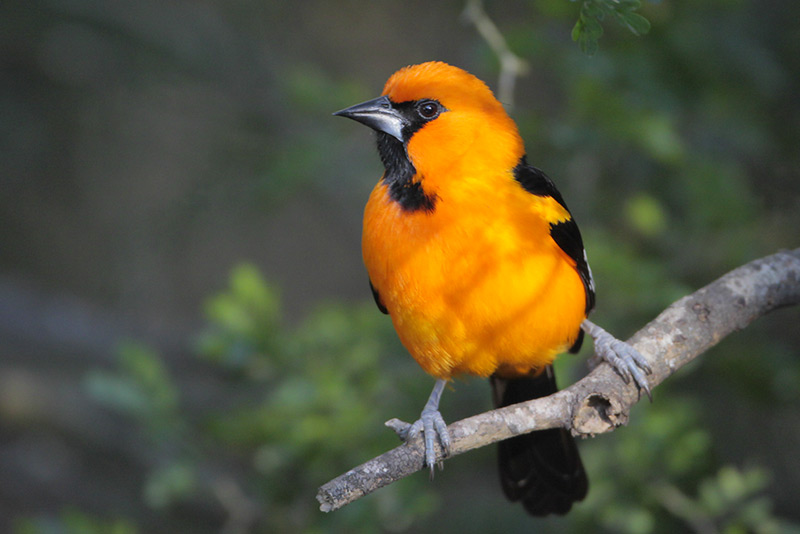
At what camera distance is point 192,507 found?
19.4ft

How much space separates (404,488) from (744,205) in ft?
8.15

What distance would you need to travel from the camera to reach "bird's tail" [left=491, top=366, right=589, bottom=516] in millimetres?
4031

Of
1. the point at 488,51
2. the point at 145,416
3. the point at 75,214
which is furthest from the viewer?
the point at 75,214

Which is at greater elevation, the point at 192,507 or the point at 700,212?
the point at 192,507

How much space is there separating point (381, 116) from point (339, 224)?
5403 millimetres

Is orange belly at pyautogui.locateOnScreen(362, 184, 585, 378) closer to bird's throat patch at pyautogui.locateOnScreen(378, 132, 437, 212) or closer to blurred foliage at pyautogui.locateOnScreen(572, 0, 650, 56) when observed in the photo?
bird's throat patch at pyautogui.locateOnScreen(378, 132, 437, 212)

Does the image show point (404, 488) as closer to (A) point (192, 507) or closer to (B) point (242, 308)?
(B) point (242, 308)

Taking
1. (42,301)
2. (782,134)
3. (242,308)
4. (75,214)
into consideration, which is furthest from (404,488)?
(75,214)

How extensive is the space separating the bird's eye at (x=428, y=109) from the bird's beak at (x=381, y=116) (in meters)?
0.09

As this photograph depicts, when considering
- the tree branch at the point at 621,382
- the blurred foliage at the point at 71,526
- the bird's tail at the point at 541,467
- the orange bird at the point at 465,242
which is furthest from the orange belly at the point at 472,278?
the blurred foliage at the point at 71,526

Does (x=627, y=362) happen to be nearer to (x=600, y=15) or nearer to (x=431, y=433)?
(x=431, y=433)

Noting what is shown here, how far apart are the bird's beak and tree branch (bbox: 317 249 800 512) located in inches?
49.0

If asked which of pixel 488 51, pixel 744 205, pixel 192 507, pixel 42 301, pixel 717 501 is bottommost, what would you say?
pixel 717 501

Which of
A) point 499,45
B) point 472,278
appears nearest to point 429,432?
point 472,278
